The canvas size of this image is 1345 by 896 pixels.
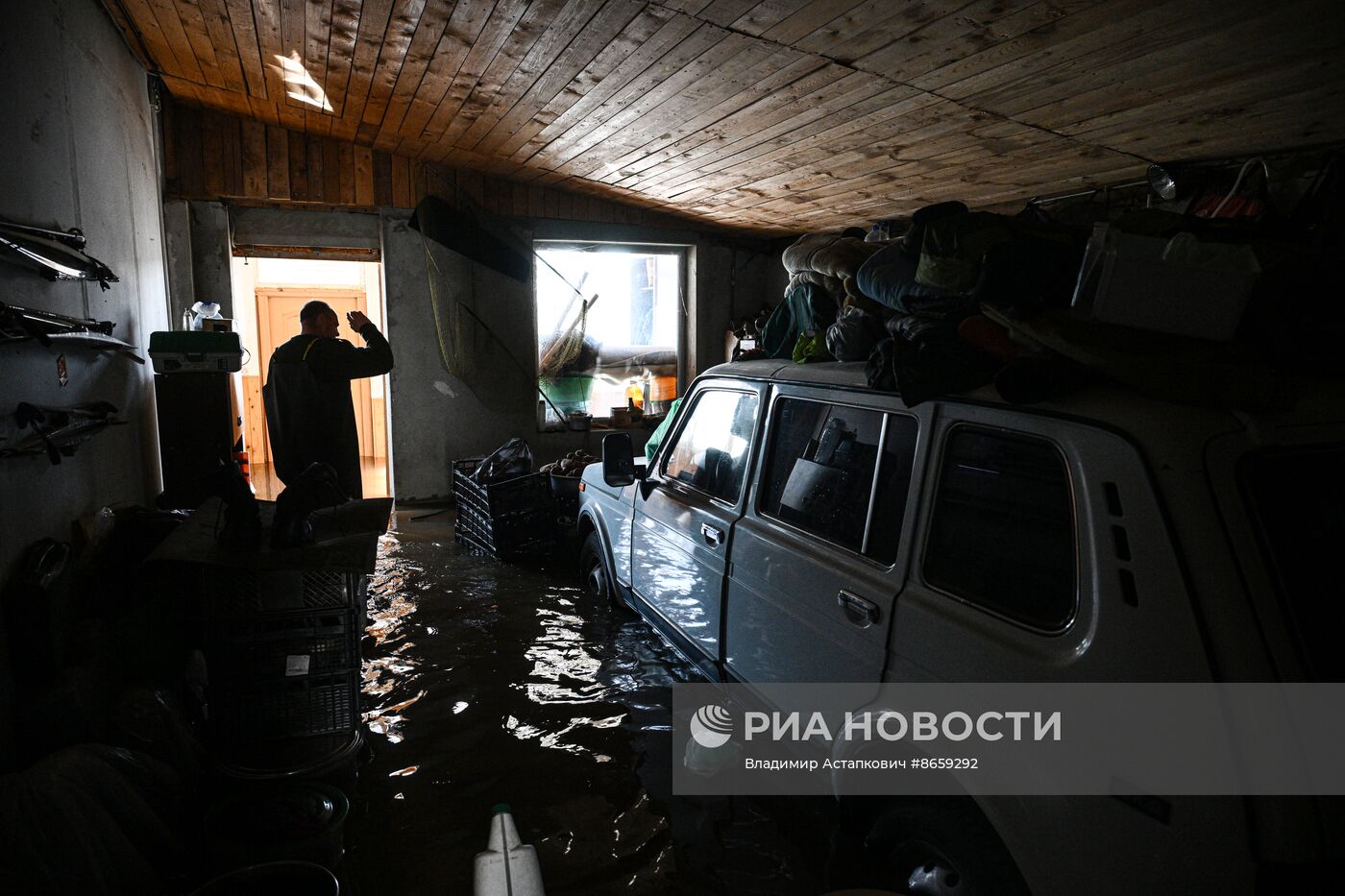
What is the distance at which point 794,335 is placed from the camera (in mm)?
3383

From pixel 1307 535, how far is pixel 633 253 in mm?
8553

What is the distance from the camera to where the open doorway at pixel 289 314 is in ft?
33.2

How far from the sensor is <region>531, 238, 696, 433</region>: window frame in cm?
879

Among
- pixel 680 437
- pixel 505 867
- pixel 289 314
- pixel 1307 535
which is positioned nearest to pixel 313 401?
pixel 680 437

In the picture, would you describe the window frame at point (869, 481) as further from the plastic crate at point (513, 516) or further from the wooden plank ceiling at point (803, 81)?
the plastic crate at point (513, 516)

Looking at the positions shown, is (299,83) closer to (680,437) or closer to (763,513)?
(680,437)

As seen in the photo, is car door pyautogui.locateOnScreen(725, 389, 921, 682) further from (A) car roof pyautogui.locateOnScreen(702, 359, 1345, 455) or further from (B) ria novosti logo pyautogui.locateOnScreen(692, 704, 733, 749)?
(A) car roof pyautogui.locateOnScreen(702, 359, 1345, 455)

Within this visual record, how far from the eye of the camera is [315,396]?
206 inches

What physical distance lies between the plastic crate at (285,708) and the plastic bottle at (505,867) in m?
1.05

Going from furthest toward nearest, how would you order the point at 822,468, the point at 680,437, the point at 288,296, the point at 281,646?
the point at 288,296
the point at 680,437
the point at 281,646
the point at 822,468

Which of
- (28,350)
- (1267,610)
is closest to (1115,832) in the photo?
(1267,610)

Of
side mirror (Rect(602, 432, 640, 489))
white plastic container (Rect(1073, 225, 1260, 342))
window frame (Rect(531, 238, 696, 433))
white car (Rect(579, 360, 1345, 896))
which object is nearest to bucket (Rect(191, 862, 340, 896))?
white car (Rect(579, 360, 1345, 896))

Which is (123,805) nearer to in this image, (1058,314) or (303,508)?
(303,508)

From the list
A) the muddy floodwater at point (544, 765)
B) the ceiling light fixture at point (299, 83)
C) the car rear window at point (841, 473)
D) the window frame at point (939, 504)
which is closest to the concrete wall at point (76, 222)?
the ceiling light fixture at point (299, 83)
